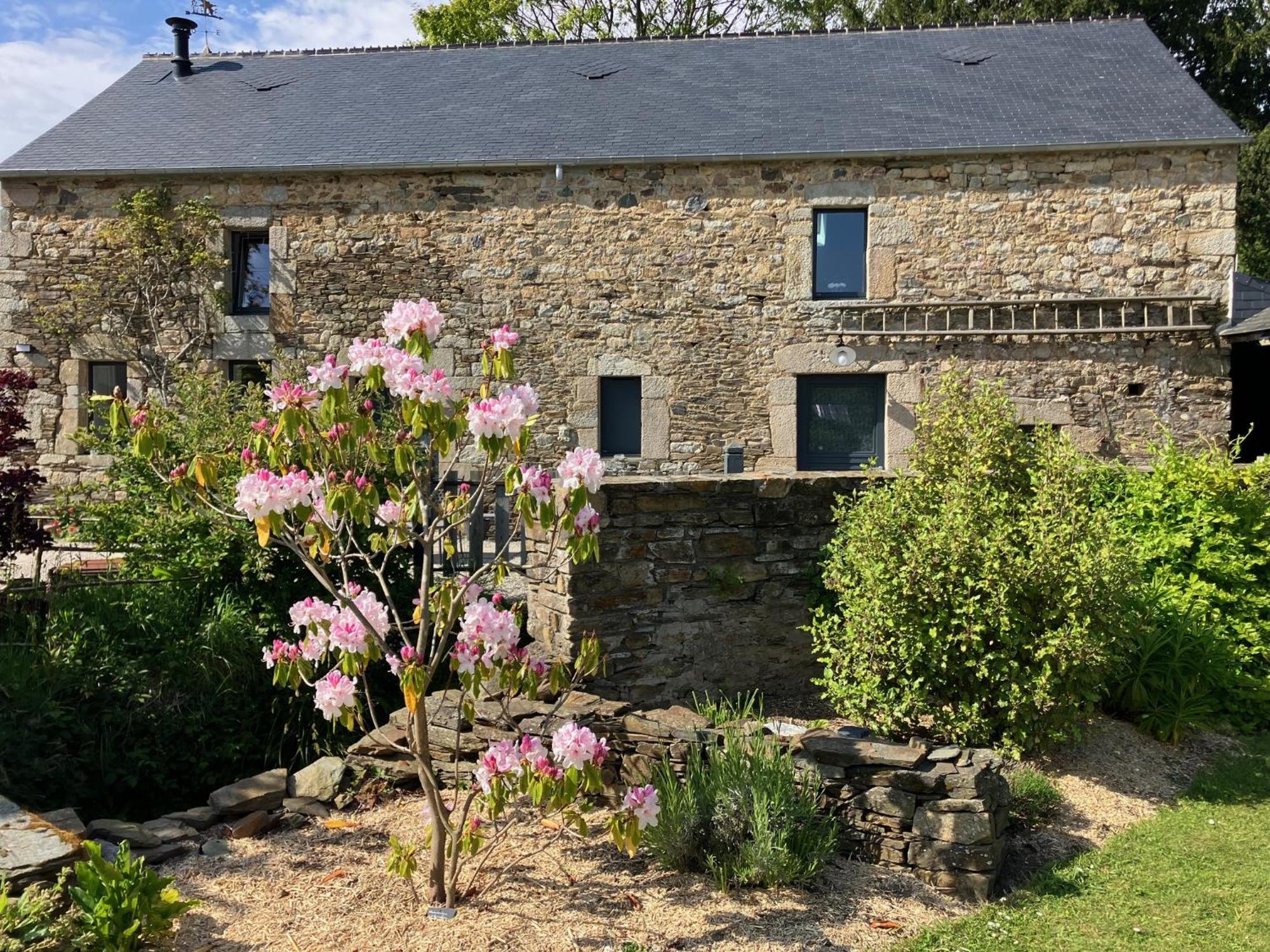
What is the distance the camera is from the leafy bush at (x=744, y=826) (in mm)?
3803

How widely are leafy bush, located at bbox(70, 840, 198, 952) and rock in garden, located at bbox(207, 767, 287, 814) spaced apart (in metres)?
1.33

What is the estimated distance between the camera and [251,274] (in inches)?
482

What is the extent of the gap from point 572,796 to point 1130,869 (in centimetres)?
270

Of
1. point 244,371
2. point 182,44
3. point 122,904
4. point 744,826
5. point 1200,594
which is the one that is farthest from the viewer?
point 182,44

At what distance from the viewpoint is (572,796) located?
128 inches

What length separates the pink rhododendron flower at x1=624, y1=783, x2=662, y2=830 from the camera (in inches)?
134

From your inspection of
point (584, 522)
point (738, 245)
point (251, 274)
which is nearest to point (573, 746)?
point (584, 522)

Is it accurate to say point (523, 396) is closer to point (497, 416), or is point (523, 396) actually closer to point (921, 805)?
point (497, 416)

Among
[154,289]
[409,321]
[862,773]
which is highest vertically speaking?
[154,289]

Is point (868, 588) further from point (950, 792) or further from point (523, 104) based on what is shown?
point (523, 104)

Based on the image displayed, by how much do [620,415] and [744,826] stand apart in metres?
7.99

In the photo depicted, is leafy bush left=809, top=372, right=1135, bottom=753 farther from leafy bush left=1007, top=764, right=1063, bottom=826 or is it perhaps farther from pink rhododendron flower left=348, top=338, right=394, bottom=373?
pink rhododendron flower left=348, top=338, right=394, bottom=373

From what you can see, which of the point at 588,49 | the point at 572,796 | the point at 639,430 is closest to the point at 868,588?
the point at 572,796

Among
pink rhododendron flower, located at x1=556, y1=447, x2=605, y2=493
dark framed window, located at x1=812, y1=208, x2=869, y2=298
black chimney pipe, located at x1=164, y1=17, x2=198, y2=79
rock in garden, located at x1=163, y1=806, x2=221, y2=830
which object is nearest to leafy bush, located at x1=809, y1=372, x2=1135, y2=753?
pink rhododendron flower, located at x1=556, y1=447, x2=605, y2=493
